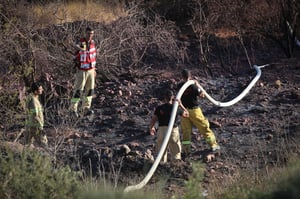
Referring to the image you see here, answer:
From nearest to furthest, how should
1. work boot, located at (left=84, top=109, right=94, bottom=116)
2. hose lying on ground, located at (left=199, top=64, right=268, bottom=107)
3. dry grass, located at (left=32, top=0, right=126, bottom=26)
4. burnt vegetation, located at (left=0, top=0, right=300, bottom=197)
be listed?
1. burnt vegetation, located at (left=0, top=0, right=300, bottom=197)
2. hose lying on ground, located at (left=199, top=64, right=268, bottom=107)
3. work boot, located at (left=84, top=109, right=94, bottom=116)
4. dry grass, located at (left=32, top=0, right=126, bottom=26)

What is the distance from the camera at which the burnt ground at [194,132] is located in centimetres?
1084

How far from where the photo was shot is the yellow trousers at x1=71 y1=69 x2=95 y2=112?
1393 cm

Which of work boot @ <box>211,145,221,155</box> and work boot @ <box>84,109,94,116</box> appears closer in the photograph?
work boot @ <box>211,145,221,155</box>

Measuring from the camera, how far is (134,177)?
10.7 m

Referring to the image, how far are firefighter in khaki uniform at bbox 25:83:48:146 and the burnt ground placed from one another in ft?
1.01

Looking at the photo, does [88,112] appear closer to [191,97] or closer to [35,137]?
[35,137]

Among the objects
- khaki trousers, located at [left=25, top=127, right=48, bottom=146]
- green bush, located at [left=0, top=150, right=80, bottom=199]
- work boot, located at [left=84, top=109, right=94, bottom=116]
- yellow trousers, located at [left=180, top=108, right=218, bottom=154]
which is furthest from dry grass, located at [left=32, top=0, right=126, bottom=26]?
green bush, located at [left=0, top=150, right=80, bottom=199]

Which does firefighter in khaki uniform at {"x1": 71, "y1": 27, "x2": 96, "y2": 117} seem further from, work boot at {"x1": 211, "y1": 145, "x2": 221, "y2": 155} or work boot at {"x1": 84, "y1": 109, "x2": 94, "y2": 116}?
work boot at {"x1": 211, "y1": 145, "x2": 221, "y2": 155}

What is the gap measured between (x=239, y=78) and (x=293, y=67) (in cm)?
131

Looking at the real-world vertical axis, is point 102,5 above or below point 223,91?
above

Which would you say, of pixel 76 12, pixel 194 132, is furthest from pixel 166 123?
pixel 76 12

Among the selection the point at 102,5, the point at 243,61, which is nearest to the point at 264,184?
the point at 243,61

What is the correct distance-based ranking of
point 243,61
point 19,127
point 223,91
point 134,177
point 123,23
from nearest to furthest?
point 134,177 < point 19,127 < point 223,91 < point 123,23 < point 243,61

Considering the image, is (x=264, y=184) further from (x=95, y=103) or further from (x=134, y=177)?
(x=95, y=103)
